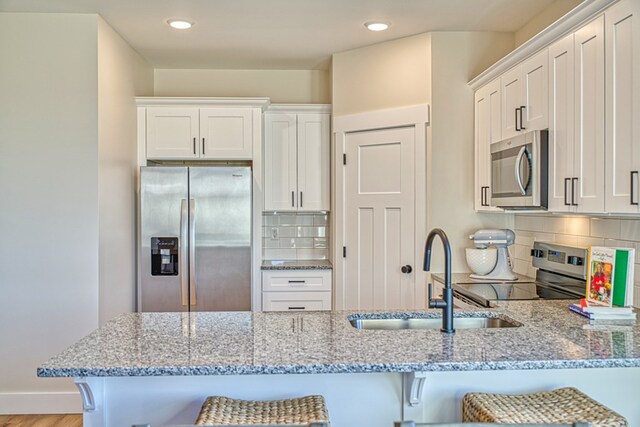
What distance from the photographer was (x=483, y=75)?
3.30 m

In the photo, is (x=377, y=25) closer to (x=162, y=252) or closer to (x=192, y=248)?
(x=192, y=248)

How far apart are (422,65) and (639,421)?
8.55 ft

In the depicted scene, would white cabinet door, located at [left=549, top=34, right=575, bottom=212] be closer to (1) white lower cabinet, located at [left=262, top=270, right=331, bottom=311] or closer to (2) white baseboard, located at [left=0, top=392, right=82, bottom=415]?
(1) white lower cabinet, located at [left=262, top=270, right=331, bottom=311]

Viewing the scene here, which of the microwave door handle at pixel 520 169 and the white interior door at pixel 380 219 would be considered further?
the white interior door at pixel 380 219

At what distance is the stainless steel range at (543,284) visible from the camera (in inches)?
105

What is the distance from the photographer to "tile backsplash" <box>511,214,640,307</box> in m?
2.38

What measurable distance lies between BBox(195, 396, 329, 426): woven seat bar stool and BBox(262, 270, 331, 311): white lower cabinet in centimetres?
249

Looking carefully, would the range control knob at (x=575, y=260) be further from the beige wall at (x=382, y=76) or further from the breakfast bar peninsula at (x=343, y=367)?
the beige wall at (x=382, y=76)

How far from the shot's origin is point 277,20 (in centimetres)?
340

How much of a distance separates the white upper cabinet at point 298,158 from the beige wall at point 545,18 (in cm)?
166

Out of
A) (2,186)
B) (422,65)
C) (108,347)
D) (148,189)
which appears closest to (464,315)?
(108,347)

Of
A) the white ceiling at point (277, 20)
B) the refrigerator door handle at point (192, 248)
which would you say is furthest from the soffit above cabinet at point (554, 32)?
the refrigerator door handle at point (192, 248)

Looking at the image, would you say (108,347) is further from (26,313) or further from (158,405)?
(26,313)

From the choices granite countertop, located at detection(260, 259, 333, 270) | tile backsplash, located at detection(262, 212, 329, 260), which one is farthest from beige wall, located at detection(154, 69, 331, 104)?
granite countertop, located at detection(260, 259, 333, 270)
